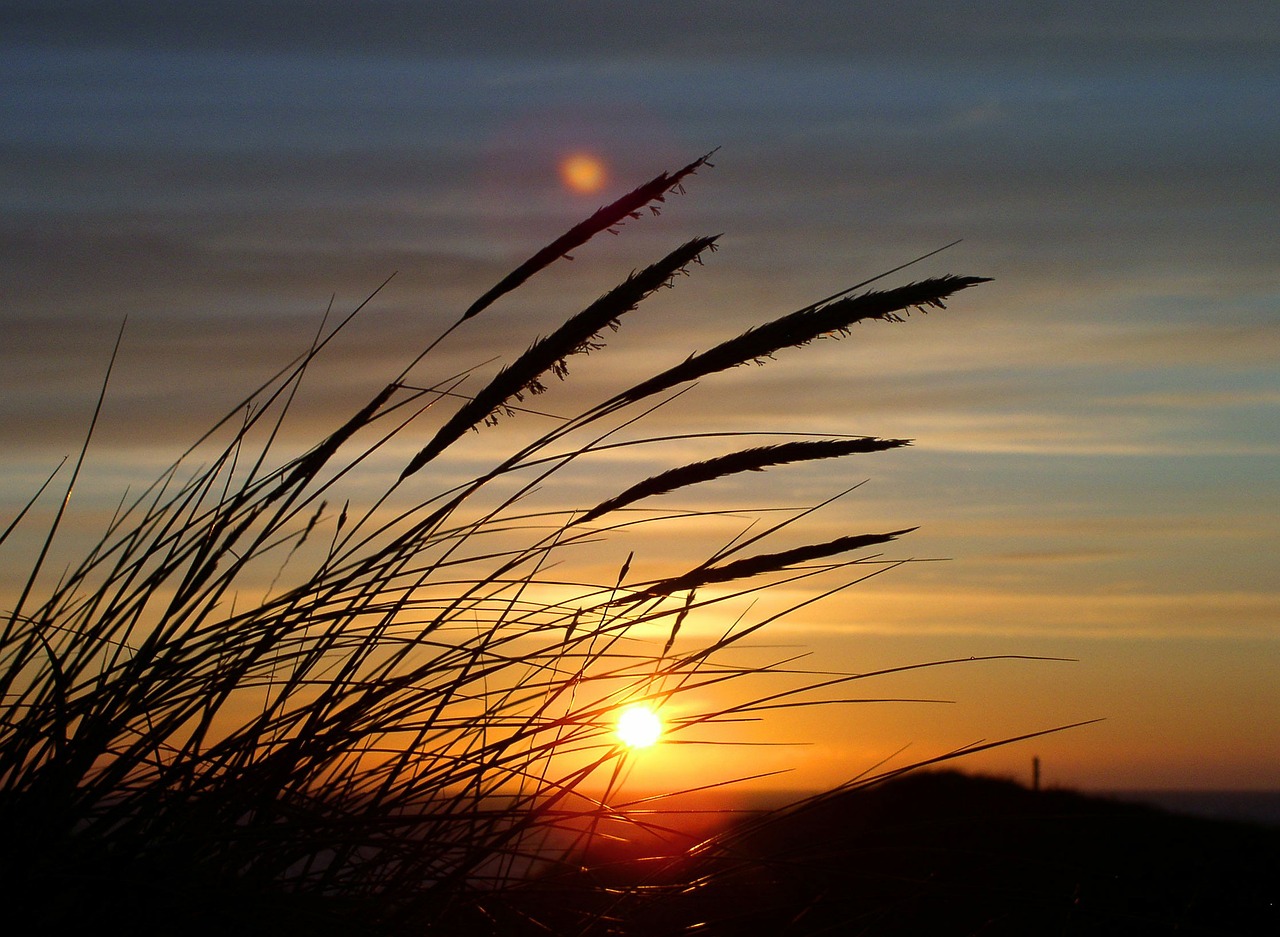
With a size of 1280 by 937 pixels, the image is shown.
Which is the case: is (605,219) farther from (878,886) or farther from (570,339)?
(878,886)

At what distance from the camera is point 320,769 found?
1.63 meters

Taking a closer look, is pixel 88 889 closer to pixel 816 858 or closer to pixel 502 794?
pixel 502 794

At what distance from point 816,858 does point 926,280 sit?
79 cm

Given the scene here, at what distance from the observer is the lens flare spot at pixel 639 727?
185 cm

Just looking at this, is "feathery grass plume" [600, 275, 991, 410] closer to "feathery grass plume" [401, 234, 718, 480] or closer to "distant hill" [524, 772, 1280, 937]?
"feathery grass plume" [401, 234, 718, 480]

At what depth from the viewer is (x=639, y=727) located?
1872 millimetres

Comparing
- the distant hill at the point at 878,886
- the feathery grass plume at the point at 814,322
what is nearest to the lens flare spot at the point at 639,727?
the distant hill at the point at 878,886

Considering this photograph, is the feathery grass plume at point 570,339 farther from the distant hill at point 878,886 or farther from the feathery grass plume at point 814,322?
the distant hill at point 878,886

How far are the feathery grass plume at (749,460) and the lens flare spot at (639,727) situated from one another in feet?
1.23

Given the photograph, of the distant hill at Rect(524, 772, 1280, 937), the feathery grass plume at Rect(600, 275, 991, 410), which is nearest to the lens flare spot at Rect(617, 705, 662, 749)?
the distant hill at Rect(524, 772, 1280, 937)

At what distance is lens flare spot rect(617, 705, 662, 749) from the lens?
185cm

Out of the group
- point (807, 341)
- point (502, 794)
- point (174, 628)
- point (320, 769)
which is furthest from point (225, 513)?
point (807, 341)

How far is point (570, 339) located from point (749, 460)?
31cm

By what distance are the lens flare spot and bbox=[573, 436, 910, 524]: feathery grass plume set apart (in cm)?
37
